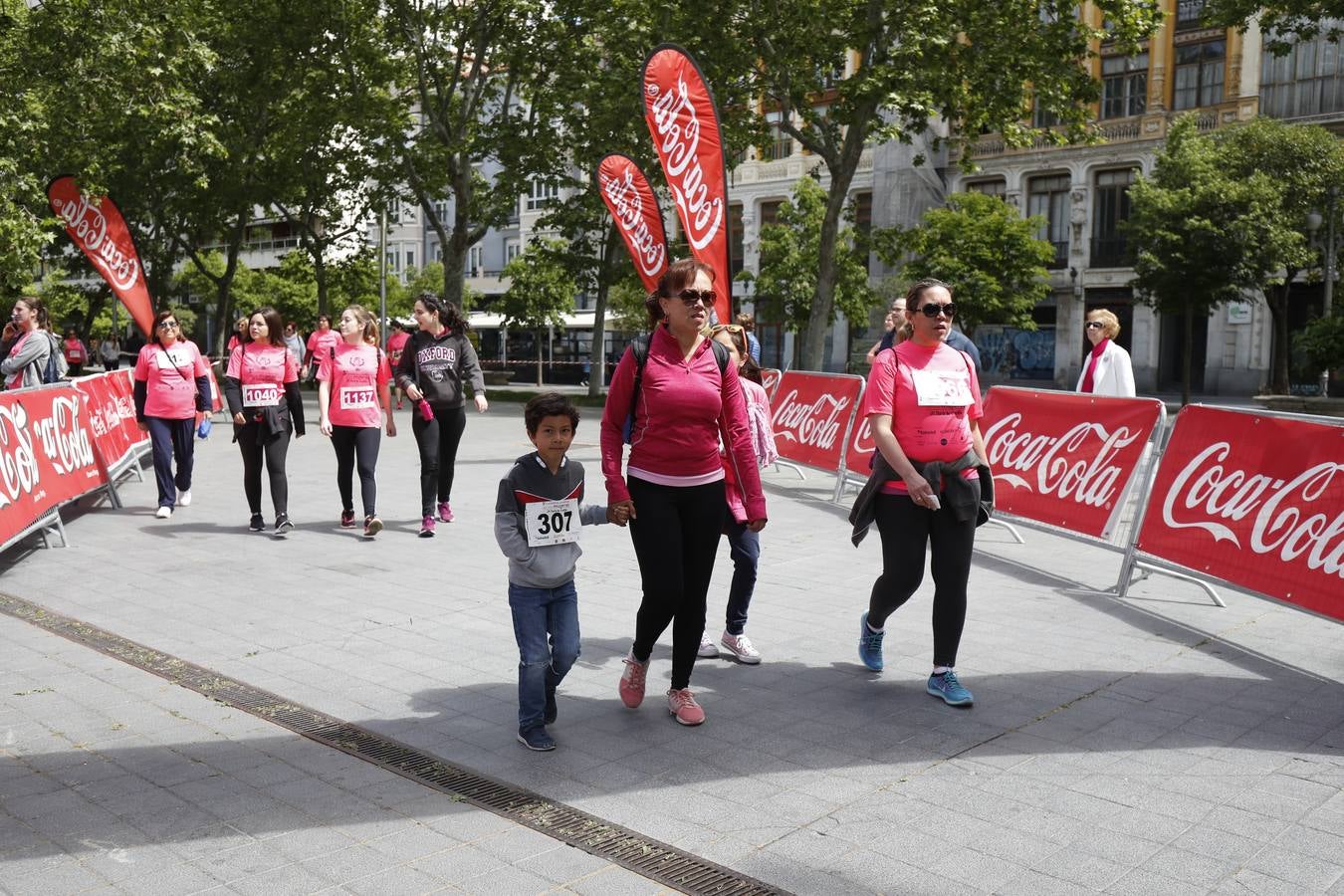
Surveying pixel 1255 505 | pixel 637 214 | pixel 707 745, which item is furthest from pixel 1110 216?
pixel 707 745

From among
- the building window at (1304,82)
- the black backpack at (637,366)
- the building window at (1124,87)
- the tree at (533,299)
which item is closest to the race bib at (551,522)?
the black backpack at (637,366)

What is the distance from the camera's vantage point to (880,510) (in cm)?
546

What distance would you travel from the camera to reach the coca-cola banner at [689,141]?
38.0 feet

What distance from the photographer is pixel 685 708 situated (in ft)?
16.6

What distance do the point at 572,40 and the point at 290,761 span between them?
2622 centimetres

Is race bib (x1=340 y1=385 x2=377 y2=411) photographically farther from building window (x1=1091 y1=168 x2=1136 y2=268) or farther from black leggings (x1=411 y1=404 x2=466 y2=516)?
building window (x1=1091 y1=168 x2=1136 y2=268)

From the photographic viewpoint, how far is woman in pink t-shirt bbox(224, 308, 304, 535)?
9891mm

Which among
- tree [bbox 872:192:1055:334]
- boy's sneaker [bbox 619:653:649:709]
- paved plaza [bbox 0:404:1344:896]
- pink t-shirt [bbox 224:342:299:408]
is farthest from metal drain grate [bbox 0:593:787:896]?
tree [bbox 872:192:1055:334]

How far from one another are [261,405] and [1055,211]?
3966cm

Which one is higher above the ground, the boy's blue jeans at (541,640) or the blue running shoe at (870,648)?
the boy's blue jeans at (541,640)

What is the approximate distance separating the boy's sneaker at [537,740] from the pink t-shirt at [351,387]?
5.33m

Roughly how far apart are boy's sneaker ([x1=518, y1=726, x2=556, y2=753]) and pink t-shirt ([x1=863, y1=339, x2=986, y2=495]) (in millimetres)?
1839

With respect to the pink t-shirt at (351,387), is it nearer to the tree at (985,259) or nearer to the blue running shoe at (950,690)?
the blue running shoe at (950,690)

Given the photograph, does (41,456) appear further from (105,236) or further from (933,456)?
(105,236)
